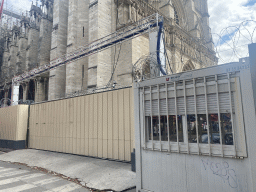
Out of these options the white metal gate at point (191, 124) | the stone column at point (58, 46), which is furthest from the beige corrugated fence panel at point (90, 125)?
the stone column at point (58, 46)

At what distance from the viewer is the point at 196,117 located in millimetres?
3637

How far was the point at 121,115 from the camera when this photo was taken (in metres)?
7.61

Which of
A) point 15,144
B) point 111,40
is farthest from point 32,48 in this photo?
point 15,144

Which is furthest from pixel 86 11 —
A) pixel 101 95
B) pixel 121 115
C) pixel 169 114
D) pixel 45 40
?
pixel 169 114

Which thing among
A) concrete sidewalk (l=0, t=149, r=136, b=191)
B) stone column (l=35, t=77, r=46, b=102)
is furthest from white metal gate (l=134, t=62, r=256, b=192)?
stone column (l=35, t=77, r=46, b=102)

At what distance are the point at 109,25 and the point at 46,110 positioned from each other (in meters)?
9.63

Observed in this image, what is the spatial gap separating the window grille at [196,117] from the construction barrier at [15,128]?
11717 mm

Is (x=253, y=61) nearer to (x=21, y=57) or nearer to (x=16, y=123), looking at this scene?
(x=16, y=123)

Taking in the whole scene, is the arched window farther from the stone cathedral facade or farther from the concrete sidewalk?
the concrete sidewalk

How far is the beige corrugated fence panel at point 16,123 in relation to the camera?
13.0m

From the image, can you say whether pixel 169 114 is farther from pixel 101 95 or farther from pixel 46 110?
Answer: pixel 46 110

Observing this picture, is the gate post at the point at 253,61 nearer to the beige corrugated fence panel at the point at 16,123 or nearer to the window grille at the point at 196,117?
the window grille at the point at 196,117

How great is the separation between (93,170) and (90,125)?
8.40 ft

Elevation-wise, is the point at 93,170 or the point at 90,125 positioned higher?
the point at 90,125
